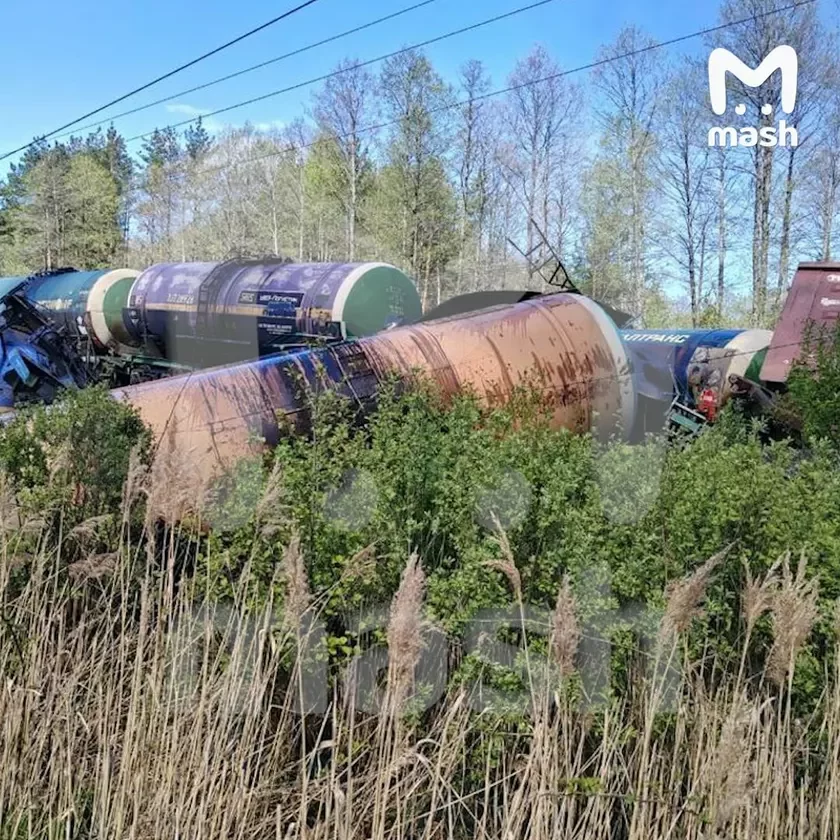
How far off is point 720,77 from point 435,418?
72.1 feet

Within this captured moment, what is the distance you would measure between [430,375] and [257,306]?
20.5 feet

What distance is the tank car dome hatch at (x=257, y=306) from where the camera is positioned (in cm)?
1003

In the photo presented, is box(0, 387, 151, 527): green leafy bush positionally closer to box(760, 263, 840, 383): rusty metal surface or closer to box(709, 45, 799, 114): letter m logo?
box(760, 263, 840, 383): rusty metal surface

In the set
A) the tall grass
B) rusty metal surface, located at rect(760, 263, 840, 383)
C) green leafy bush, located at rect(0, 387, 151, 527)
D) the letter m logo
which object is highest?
the letter m logo

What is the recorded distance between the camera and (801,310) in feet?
31.9

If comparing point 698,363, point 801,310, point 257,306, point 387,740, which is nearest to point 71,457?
point 387,740

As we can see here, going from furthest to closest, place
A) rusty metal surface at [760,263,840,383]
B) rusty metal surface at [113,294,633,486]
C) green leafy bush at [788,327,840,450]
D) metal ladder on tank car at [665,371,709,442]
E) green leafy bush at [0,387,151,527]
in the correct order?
1. rusty metal surface at [760,263,840,383]
2. metal ladder on tank car at [665,371,709,442]
3. green leafy bush at [788,327,840,450]
4. rusty metal surface at [113,294,633,486]
5. green leafy bush at [0,387,151,527]

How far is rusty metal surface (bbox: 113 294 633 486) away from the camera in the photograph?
4301 mm

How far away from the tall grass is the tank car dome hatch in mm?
6999

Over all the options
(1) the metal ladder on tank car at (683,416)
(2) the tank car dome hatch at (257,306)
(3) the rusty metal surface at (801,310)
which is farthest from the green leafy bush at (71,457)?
(3) the rusty metal surface at (801,310)

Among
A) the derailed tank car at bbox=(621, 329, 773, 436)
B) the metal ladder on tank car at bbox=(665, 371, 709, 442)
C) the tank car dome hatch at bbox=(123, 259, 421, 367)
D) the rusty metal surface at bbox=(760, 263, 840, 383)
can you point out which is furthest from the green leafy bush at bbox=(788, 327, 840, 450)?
the tank car dome hatch at bbox=(123, 259, 421, 367)

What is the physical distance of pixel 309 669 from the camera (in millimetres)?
2457

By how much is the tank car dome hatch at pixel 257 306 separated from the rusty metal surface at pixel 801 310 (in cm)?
512

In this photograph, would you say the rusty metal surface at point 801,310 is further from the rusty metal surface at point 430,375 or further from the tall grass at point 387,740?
the tall grass at point 387,740
